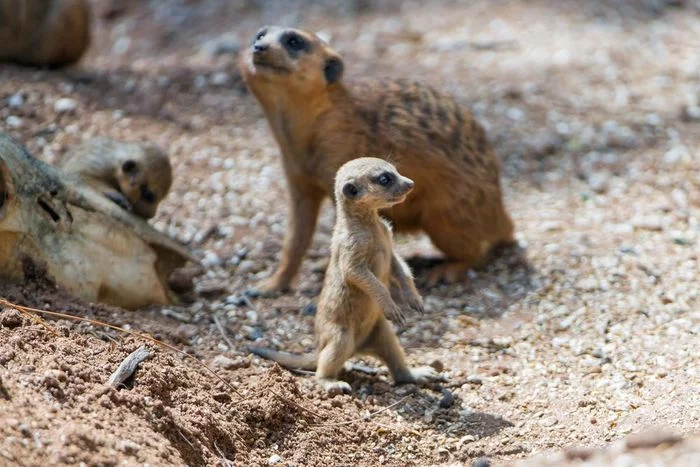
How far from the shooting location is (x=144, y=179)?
5.83m

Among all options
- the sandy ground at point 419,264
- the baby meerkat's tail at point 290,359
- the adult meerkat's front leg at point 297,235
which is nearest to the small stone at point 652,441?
the sandy ground at point 419,264

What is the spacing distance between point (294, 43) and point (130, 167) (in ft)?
4.06

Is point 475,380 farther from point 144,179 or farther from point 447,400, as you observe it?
point 144,179

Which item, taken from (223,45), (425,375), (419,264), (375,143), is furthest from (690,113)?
(425,375)

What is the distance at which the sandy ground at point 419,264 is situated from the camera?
395cm

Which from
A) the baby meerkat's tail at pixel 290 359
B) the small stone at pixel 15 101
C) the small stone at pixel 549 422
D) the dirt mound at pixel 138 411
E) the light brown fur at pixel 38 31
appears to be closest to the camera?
the dirt mound at pixel 138 411

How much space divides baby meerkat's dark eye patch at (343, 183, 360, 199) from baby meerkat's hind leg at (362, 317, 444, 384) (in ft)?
2.15

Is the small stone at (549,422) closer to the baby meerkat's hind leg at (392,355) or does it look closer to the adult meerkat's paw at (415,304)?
the baby meerkat's hind leg at (392,355)

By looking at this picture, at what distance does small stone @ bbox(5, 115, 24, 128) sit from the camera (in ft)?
22.7

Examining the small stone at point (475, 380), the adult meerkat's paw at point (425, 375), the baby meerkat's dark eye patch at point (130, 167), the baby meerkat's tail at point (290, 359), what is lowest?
the small stone at point (475, 380)

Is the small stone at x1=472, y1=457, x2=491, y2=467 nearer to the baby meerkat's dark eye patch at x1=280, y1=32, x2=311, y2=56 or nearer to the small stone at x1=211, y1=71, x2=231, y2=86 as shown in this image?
the baby meerkat's dark eye patch at x1=280, y1=32, x2=311, y2=56

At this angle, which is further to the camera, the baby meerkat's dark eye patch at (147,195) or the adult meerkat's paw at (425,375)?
the baby meerkat's dark eye patch at (147,195)

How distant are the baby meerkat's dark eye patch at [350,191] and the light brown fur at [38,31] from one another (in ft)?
14.6

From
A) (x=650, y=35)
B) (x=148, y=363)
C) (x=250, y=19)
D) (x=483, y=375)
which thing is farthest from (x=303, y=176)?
(x=650, y=35)
